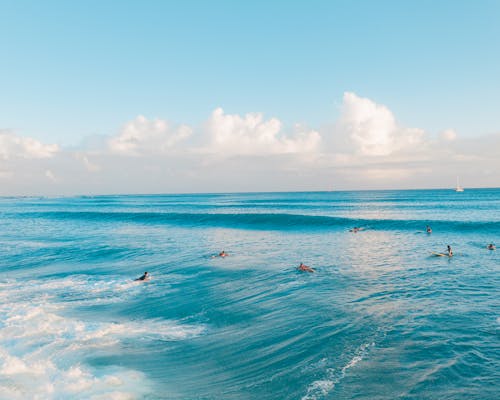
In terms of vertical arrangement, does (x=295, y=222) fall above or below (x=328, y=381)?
above

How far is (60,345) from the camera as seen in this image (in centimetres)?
1295

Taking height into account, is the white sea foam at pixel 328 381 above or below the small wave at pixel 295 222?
below

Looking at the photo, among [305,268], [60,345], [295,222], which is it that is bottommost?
[60,345]

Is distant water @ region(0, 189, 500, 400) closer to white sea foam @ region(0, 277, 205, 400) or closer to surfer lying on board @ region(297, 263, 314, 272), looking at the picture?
white sea foam @ region(0, 277, 205, 400)

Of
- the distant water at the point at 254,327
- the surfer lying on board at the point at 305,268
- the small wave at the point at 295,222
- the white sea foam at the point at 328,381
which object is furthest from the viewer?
the small wave at the point at 295,222

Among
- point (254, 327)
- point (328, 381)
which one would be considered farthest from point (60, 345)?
point (328, 381)

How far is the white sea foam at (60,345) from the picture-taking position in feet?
33.0

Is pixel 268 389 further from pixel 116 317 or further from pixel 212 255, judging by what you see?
pixel 212 255

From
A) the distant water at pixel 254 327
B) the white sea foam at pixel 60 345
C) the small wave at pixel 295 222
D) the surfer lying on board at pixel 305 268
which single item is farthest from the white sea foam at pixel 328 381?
the small wave at pixel 295 222

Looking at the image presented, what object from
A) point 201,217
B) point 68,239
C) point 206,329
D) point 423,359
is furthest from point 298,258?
point 201,217

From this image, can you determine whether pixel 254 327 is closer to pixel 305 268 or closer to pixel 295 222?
pixel 305 268

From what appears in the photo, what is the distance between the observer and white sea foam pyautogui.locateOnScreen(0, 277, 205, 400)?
10047 mm

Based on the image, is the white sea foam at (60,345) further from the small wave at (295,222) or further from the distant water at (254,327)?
the small wave at (295,222)

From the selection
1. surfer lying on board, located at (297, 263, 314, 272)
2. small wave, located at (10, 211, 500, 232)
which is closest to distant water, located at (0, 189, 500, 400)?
surfer lying on board, located at (297, 263, 314, 272)
